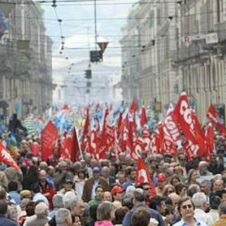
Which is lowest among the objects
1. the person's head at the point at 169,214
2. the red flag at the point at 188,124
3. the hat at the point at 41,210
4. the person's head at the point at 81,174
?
the person's head at the point at 169,214

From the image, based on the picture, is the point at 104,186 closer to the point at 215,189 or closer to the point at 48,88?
the point at 215,189

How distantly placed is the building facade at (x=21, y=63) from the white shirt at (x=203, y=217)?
133 feet

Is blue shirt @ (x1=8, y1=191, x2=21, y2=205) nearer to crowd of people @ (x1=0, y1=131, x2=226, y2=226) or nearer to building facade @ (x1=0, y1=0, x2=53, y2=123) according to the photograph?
crowd of people @ (x1=0, y1=131, x2=226, y2=226)

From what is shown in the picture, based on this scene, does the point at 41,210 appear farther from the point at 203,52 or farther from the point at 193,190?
the point at 203,52

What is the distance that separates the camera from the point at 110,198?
52.6 feet

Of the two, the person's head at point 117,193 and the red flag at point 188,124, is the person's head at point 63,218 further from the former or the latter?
the red flag at point 188,124

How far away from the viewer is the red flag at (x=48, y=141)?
29.2 m

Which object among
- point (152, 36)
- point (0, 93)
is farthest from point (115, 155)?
point (152, 36)

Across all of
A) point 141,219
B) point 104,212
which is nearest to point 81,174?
point 104,212

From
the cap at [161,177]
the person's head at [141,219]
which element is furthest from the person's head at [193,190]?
the person's head at [141,219]

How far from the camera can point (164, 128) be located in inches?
1219

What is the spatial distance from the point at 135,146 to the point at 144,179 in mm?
11018

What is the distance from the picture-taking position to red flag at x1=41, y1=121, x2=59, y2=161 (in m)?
29.2

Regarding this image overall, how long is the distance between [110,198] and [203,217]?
2072 mm
